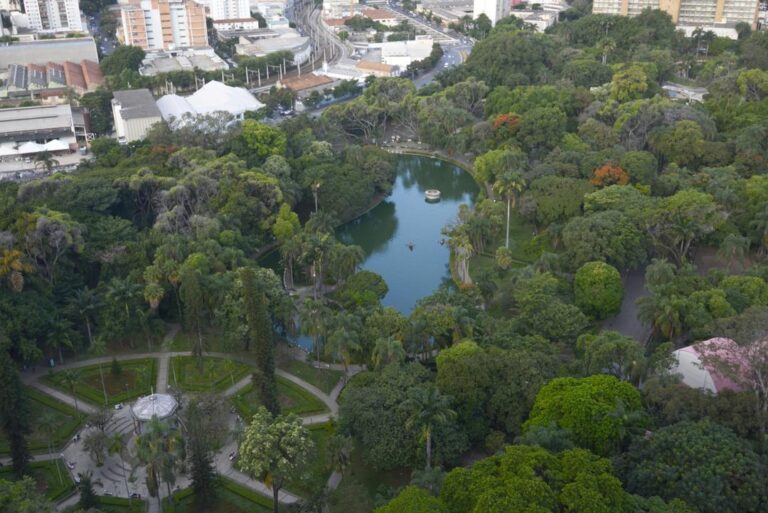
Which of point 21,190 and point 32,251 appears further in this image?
point 21,190

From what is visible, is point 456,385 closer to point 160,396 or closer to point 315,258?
point 160,396

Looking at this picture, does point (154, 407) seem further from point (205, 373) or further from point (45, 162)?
point (45, 162)

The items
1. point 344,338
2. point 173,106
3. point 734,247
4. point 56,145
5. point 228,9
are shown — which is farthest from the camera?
point 228,9

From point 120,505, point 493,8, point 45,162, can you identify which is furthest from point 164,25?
point 120,505

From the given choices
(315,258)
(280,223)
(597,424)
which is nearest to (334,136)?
(280,223)

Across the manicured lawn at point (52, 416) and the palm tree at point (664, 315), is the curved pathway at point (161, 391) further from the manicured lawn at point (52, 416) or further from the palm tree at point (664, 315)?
the palm tree at point (664, 315)

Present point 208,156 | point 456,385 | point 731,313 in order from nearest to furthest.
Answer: point 456,385 < point 731,313 < point 208,156

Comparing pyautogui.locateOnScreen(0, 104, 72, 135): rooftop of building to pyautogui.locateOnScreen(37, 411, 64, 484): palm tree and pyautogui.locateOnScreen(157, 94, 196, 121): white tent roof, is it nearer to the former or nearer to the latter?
pyautogui.locateOnScreen(157, 94, 196, 121): white tent roof
